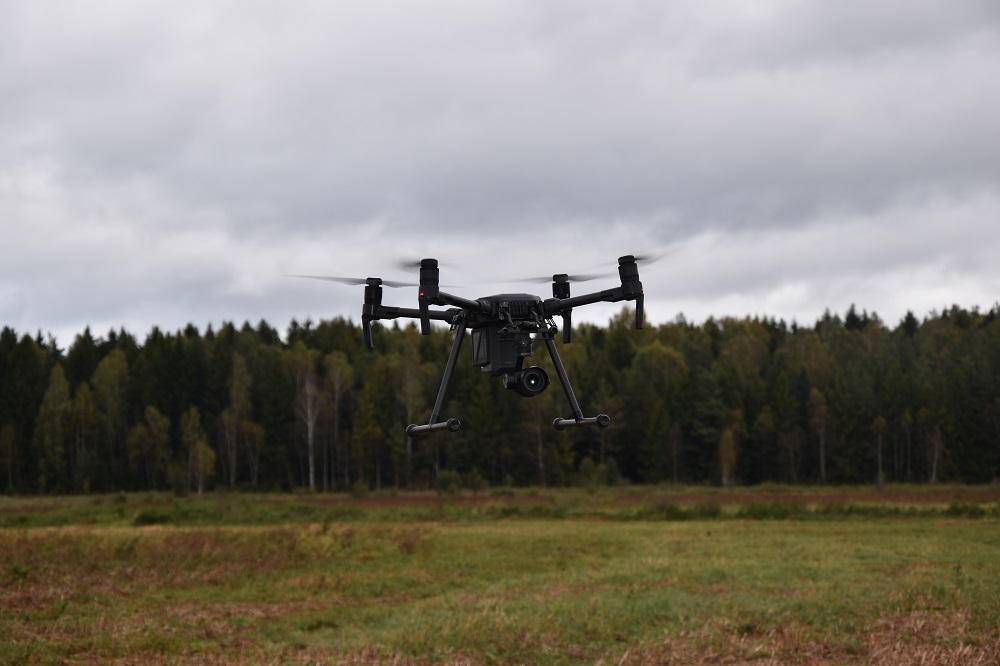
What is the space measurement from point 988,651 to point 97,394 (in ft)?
331

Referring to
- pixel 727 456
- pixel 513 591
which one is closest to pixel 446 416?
pixel 727 456

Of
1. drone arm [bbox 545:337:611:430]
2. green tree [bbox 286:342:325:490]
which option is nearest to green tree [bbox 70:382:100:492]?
green tree [bbox 286:342:325:490]

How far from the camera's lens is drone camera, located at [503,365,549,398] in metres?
8.19

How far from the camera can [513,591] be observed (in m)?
27.2

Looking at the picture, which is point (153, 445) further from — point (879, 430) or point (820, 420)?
point (879, 430)

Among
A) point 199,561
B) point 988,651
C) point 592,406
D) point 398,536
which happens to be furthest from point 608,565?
point 592,406

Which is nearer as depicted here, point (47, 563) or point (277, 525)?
point (47, 563)

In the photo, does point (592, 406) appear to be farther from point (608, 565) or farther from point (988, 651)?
point (988, 651)

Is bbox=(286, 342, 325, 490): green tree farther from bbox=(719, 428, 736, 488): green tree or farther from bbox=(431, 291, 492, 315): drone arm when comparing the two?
bbox=(431, 291, 492, 315): drone arm

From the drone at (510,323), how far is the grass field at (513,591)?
37.2ft

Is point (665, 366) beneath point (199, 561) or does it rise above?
above

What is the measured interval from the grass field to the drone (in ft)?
37.2

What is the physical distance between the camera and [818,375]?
11775 cm

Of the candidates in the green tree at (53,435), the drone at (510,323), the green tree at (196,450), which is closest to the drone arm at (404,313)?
the drone at (510,323)
